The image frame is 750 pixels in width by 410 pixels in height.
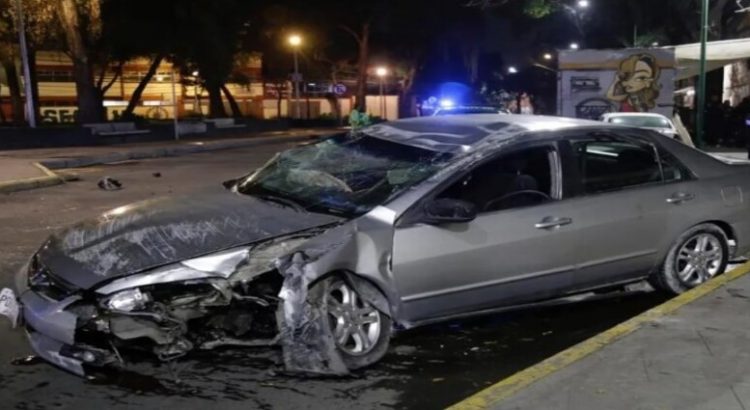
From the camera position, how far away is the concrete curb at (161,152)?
20.0 meters

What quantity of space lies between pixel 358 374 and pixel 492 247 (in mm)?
1212

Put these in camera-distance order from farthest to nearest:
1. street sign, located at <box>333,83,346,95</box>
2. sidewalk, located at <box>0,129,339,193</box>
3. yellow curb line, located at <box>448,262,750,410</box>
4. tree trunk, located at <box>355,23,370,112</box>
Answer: street sign, located at <box>333,83,346,95</box>
tree trunk, located at <box>355,23,370,112</box>
sidewalk, located at <box>0,129,339,193</box>
yellow curb line, located at <box>448,262,750,410</box>

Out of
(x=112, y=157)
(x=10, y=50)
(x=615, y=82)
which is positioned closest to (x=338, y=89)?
(x=10, y=50)

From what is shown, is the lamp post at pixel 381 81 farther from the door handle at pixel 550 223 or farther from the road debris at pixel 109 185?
the door handle at pixel 550 223

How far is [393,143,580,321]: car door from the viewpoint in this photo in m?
4.81

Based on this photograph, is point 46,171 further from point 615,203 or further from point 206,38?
point 206,38

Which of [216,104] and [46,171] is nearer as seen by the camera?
[46,171]

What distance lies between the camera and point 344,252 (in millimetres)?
4539

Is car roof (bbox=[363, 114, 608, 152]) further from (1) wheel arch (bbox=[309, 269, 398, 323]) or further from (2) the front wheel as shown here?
(2) the front wheel

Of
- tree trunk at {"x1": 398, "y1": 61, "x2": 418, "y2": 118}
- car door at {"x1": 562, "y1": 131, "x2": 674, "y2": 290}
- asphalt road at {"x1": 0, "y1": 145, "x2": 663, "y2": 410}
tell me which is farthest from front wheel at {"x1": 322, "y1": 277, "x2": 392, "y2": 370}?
tree trunk at {"x1": 398, "y1": 61, "x2": 418, "y2": 118}

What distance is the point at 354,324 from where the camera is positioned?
4.65 meters

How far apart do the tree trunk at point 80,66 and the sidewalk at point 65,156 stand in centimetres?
461

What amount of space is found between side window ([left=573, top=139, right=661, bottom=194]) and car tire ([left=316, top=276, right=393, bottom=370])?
1.87 meters

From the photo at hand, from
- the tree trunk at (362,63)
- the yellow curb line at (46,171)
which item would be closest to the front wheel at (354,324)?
the yellow curb line at (46,171)
